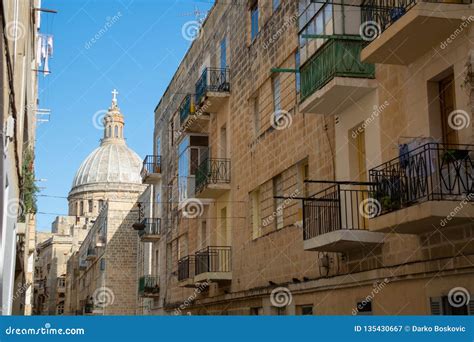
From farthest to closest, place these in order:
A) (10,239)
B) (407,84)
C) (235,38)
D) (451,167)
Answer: (235,38)
(10,239)
(407,84)
(451,167)

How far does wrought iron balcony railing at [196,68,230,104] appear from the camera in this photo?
20.6 m

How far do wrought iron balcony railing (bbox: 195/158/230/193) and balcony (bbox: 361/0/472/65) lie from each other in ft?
30.7

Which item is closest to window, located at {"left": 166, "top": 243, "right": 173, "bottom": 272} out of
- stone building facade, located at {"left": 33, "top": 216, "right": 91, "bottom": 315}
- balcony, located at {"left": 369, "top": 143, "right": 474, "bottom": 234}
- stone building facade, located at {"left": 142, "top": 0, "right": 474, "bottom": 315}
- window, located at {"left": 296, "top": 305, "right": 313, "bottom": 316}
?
stone building facade, located at {"left": 142, "top": 0, "right": 474, "bottom": 315}

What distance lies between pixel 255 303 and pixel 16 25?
27.4 ft

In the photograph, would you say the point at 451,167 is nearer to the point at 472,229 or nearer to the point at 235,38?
the point at 472,229

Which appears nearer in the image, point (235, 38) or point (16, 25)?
point (16, 25)

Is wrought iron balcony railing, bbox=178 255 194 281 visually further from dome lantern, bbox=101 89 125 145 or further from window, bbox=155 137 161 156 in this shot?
dome lantern, bbox=101 89 125 145

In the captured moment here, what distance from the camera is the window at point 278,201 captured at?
1599cm

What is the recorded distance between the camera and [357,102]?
1251 cm

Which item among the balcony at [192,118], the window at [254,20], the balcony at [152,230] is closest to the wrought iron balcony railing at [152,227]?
the balcony at [152,230]

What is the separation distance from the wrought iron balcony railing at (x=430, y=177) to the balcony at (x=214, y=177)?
392 inches

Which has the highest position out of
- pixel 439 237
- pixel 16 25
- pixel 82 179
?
pixel 82 179

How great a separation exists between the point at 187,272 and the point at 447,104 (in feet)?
42.2

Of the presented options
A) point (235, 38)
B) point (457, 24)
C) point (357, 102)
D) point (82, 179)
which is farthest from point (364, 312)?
point (82, 179)
